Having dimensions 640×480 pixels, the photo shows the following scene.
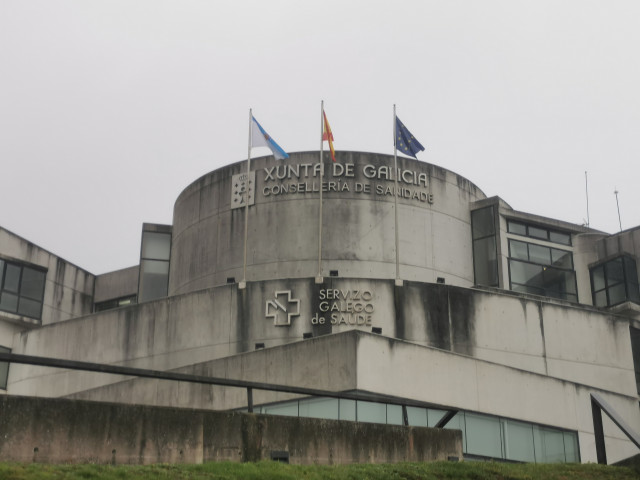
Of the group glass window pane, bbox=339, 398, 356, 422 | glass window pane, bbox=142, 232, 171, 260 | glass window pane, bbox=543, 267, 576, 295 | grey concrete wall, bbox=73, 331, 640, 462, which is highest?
glass window pane, bbox=142, 232, 171, 260

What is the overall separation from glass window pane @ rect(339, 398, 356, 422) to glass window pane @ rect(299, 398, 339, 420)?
0.22m

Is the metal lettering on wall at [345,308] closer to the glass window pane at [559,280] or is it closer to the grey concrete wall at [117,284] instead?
the glass window pane at [559,280]

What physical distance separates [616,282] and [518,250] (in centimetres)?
483

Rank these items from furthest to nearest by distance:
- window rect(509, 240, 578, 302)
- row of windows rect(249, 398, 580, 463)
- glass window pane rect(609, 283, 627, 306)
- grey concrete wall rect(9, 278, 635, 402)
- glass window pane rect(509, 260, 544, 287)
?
glass window pane rect(609, 283, 627, 306) → window rect(509, 240, 578, 302) → glass window pane rect(509, 260, 544, 287) → grey concrete wall rect(9, 278, 635, 402) → row of windows rect(249, 398, 580, 463)

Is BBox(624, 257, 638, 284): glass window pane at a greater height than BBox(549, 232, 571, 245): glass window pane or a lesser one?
lesser

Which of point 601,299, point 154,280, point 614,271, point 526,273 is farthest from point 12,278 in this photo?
point 614,271

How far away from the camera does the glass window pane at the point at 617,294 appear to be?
4391 cm

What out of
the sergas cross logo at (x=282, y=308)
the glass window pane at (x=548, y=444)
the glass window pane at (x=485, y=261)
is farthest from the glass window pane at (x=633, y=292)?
the sergas cross logo at (x=282, y=308)

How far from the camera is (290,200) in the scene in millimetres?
40875

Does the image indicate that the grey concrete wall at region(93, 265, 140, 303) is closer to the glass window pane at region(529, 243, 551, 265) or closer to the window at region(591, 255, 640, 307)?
the glass window pane at region(529, 243, 551, 265)

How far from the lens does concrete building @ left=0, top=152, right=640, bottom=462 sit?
104ft

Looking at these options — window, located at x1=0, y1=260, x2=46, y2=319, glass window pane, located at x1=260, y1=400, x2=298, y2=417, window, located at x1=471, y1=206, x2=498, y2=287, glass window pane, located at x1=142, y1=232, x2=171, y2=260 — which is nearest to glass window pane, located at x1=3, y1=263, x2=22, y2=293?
window, located at x1=0, y1=260, x2=46, y2=319

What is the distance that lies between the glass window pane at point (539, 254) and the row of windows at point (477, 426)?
11789mm

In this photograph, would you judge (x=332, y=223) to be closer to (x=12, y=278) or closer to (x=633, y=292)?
(x=633, y=292)
